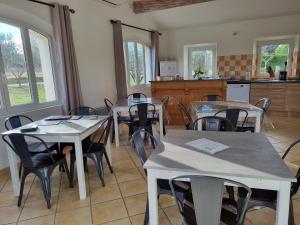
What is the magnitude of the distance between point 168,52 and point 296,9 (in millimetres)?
3325

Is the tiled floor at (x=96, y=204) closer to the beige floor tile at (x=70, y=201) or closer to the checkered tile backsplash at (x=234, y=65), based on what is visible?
the beige floor tile at (x=70, y=201)

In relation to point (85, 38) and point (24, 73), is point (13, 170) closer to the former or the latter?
point (24, 73)

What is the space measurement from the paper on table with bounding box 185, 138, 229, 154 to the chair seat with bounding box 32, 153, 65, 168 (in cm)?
134

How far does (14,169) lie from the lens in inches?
88.7

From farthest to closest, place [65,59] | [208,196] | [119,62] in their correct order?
[119,62] → [65,59] → [208,196]

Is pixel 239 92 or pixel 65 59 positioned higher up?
pixel 65 59

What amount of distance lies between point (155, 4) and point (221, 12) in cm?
172

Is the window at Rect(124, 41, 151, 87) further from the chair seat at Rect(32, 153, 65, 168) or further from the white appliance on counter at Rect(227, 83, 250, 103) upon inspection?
the chair seat at Rect(32, 153, 65, 168)

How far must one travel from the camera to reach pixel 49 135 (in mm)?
2115

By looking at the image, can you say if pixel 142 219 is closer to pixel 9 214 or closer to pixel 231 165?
pixel 231 165

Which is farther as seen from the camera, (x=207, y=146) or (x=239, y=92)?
(x=239, y=92)

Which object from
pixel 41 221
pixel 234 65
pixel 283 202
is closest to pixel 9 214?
pixel 41 221

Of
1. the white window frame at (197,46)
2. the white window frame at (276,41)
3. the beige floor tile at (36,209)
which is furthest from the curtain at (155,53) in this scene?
the beige floor tile at (36,209)

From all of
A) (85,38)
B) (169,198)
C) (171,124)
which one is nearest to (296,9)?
(171,124)
